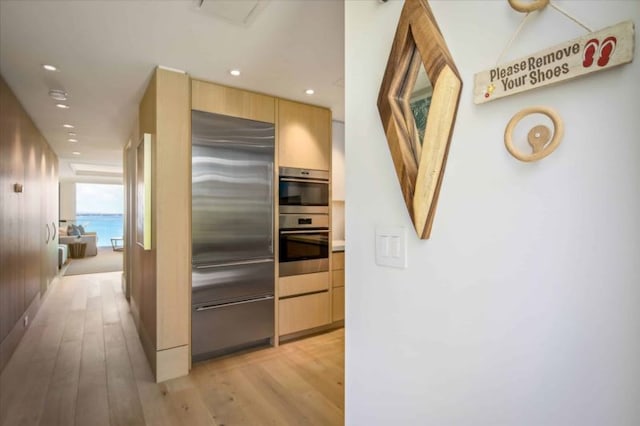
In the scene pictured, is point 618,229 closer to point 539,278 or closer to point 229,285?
point 539,278

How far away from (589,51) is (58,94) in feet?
12.9

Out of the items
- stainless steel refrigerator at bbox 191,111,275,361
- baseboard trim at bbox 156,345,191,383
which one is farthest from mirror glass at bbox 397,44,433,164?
baseboard trim at bbox 156,345,191,383

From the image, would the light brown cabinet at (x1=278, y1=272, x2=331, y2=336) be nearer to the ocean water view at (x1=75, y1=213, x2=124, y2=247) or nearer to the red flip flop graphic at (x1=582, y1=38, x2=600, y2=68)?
the red flip flop graphic at (x1=582, y1=38, x2=600, y2=68)

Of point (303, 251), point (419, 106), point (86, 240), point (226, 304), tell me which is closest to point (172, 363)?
point (226, 304)

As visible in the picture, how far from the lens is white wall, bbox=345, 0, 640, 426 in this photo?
626 millimetres

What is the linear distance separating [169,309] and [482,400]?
2.42m

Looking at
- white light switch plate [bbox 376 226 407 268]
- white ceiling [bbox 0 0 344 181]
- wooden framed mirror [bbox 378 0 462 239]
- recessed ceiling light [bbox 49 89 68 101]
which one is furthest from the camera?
recessed ceiling light [bbox 49 89 68 101]

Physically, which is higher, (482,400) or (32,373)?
(482,400)

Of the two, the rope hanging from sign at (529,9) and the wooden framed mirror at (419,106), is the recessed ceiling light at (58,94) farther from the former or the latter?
the rope hanging from sign at (529,9)

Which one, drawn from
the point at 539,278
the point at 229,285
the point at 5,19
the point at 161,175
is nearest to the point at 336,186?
the point at 229,285

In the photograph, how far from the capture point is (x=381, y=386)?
1139 millimetres

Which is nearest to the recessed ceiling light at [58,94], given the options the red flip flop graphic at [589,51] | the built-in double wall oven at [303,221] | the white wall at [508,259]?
the built-in double wall oven at [303,221]

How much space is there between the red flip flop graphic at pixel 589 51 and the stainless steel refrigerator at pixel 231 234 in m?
2.62

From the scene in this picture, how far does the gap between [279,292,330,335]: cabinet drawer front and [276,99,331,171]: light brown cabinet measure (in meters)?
1.39
